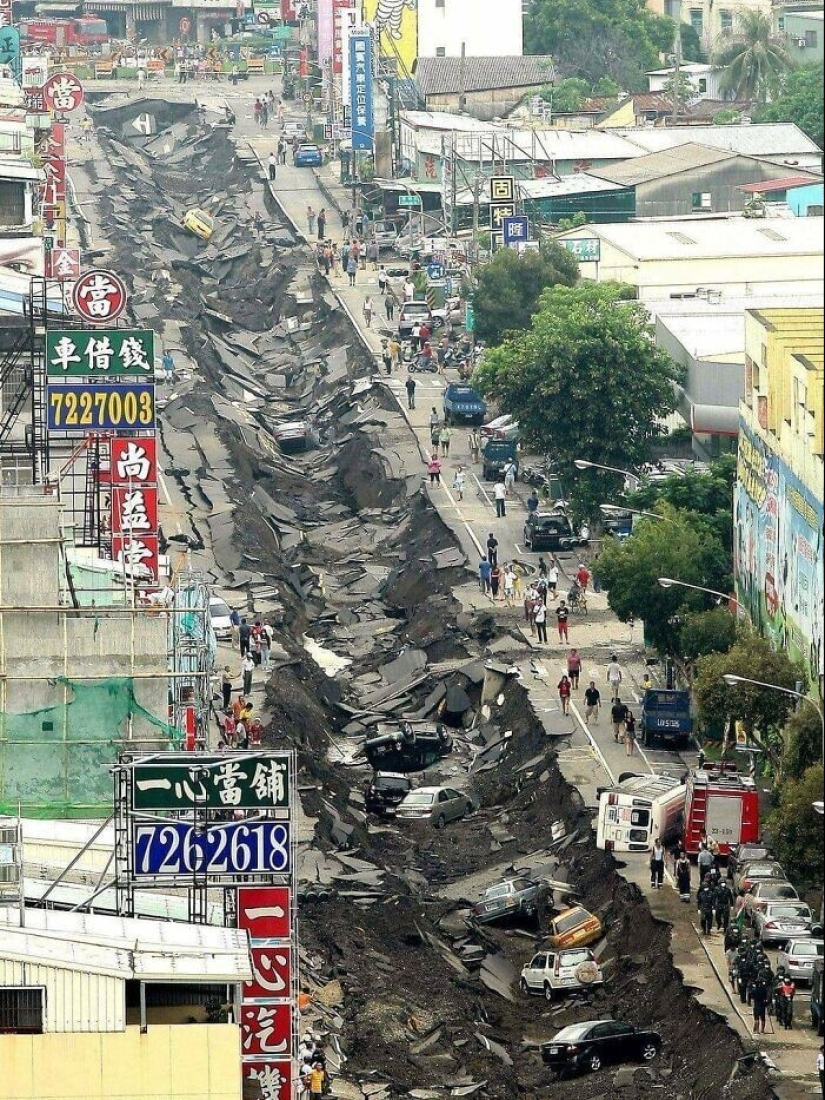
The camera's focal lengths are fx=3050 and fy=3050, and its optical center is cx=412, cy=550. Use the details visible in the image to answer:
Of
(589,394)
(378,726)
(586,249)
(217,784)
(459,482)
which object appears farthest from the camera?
(586,249)

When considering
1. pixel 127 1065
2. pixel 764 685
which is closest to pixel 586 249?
pixel 764 685

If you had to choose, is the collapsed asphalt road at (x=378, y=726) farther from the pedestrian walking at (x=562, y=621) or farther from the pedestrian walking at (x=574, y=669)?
the pedestrian walking at (x=562, y=621)

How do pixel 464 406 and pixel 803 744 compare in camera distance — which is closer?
pixel 803 744

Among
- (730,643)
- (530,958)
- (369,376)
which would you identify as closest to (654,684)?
(730,643)

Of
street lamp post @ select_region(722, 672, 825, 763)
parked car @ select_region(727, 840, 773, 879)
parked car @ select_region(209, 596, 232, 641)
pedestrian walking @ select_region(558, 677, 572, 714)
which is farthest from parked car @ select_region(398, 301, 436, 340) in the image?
parked car @ select_region(727, 840, 773, 879)

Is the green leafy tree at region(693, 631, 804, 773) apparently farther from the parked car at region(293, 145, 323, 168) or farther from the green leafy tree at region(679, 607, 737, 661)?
the parked car at region(293, 145, 323, 168)

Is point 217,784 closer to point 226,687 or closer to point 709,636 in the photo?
point 709,636
